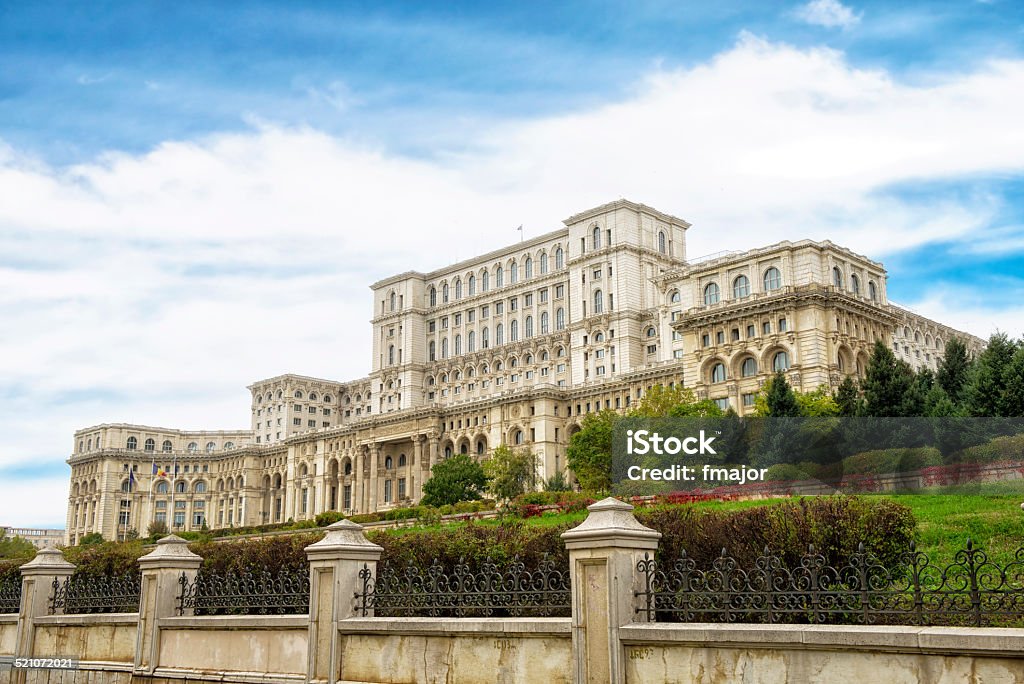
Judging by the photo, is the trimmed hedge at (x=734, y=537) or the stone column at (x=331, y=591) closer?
the trimmed hedge at (x=734, y=537)

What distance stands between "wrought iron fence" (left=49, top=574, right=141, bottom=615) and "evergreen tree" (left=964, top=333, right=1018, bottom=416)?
38.6 m

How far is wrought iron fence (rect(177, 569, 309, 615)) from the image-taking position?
16062 millimetres

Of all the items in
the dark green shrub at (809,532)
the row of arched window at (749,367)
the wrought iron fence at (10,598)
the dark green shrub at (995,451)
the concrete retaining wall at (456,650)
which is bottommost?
the concrete retaining wall at (456,650)

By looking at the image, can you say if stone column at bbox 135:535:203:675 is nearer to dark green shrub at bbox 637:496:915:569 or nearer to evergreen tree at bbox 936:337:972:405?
dark green shrub at bbox 637:496:915:569

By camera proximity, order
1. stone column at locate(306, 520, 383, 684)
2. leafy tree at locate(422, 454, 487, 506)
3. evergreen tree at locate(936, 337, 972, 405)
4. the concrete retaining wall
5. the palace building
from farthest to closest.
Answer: leafy tree at locate(422, 454, 487, 506) → the palace building → evergreen tree at locate(936, 337, 972, 405) → stone column at locate(306, 520, 383, 684) → the concrete retaining wall

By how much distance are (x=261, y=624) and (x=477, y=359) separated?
9035 centimetres

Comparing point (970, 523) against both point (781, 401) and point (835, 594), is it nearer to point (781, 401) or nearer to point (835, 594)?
point (835, 594)

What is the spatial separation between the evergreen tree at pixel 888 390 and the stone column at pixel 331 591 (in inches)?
1672

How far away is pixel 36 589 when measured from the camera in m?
21.8

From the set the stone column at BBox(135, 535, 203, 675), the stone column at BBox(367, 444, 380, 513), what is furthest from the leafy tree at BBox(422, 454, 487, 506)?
the stone column at BBox(135, 535, 203, 675)

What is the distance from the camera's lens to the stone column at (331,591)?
1434 cm

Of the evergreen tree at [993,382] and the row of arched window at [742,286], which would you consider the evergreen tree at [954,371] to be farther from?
the row of arched window at [742,286]

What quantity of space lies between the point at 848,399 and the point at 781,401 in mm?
3632

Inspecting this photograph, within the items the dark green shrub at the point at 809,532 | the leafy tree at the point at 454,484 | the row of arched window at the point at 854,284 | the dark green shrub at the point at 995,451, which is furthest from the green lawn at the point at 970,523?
the leafy tree at the point at 454,484
